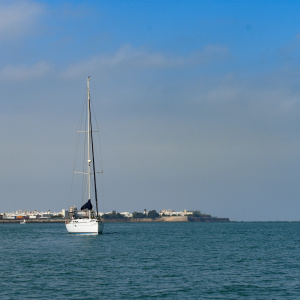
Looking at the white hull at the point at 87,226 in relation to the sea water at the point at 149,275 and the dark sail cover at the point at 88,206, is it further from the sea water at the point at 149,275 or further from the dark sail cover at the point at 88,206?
the sea water at the point at 149,275

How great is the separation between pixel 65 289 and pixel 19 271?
35.0 feet

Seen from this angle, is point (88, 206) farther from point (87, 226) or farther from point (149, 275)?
point (149, 275)

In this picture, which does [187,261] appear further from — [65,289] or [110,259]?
[65,289]

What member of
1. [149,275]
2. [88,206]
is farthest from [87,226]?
[149,275]

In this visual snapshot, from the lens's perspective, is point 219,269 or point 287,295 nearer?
point 287,295

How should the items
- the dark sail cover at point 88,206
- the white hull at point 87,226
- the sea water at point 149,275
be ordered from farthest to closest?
the dark sail cover at point 88,206, the white hull at point 87,226, the sea water at point 149,275

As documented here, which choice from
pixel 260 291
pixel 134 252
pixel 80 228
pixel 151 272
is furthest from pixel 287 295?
pixel 80 228

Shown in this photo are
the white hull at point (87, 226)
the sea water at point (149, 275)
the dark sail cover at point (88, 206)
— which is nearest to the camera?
the sea water at point (149, 275)

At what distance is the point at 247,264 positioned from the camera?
49.8m

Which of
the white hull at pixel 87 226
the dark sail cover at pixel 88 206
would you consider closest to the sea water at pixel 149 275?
the white hull at pixel 87 226

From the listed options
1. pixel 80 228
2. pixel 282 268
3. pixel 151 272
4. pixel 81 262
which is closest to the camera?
pixel 151 272

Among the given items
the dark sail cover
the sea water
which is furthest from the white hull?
the sea water

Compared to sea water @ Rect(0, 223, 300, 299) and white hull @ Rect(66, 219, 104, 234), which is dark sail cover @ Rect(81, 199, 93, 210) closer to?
white hull @ Rect(66, 219, 104, 234)

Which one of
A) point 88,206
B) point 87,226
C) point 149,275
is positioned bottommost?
point 149,275
